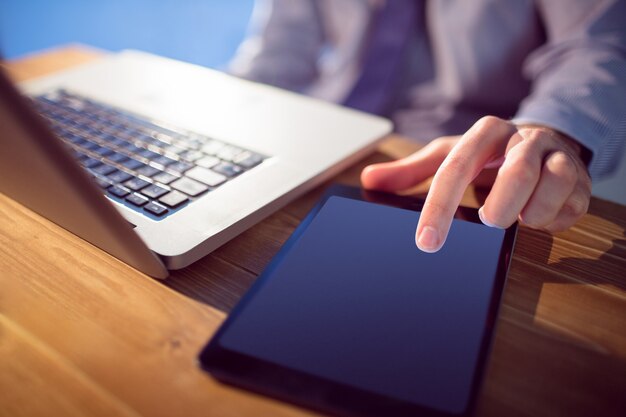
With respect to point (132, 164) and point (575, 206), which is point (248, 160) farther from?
point (575, 206)

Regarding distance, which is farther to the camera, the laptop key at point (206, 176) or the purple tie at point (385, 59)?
the purple tie at point (385, 59)

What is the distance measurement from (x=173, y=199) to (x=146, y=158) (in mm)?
89

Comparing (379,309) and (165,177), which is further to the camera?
(165,177)

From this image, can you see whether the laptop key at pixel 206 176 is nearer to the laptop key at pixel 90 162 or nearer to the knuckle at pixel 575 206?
the laptop key at pixel 90 162

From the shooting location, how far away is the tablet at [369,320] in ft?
0.86

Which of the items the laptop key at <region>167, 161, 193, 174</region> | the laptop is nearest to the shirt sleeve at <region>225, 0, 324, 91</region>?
the laptop

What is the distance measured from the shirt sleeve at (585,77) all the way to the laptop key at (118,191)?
454mm

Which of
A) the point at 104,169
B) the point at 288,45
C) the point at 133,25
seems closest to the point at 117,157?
the point at 104,169

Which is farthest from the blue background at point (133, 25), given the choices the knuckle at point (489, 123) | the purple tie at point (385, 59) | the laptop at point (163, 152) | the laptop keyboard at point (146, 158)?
the knuckle at point (489, 123)

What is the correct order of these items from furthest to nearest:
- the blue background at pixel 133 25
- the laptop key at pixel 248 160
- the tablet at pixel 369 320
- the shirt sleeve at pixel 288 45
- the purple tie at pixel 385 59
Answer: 1. the blue background at pixel 133 25
2. the shirt sleeve at pixel 288 45
3. the purple tie at pixel 385 59
4. the laptop key at pixel 248 160
5. the tablet at pixel 369 320

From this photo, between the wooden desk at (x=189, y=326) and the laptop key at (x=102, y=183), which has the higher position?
the laptop key at (x=102, y=183)

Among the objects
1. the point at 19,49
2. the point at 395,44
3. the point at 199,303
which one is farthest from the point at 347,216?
the point at 19,49

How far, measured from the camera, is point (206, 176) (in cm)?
44

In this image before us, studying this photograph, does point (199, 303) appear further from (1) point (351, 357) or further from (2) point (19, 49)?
(2) point (19, 49)
